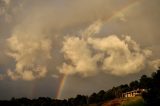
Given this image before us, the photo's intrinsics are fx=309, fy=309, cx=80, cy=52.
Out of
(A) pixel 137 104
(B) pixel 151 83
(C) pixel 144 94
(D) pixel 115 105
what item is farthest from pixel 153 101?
(D) pixel 115 105

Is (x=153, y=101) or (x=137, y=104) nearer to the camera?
(x=153, y=101)

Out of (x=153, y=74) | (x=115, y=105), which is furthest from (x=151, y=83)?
(x=115, y=105)

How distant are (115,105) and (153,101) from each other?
5609 cm

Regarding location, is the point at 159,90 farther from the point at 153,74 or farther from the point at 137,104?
the point at 137,104

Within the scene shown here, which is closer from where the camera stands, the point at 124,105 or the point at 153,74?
the point at 153,74

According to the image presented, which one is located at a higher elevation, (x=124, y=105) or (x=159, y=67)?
(x=159, y=67)

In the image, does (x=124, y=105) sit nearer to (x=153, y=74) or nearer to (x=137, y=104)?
(x=137, y=104)

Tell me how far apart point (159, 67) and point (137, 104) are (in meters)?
26.3

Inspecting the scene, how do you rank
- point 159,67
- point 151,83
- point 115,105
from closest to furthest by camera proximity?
point 151,83 < point 159,67 < point 115,105

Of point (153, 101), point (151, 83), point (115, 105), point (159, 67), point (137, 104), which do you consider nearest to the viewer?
point (153, 101)

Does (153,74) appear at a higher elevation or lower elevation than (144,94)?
higher

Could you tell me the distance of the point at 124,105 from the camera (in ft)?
429

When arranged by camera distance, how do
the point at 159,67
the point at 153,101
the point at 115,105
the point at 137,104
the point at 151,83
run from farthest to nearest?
1. the point at 115,105
2. the point at 137,104
3. the point at 159,67
4. the point at 151,83
5. the point at 153,101

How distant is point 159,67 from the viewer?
103 metres
